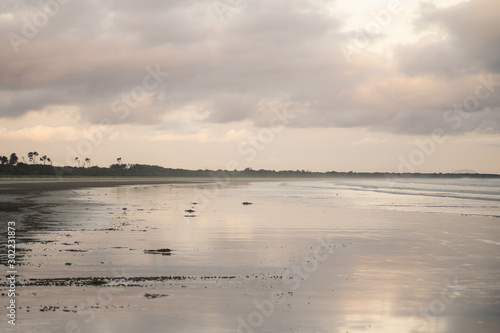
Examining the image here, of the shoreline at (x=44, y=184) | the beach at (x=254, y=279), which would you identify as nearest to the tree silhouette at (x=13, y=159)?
the shoreline at (x=44, y=184)

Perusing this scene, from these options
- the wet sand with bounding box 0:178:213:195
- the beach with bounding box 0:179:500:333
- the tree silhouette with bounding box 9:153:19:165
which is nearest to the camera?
the beach with bounding box 0:179:500:333

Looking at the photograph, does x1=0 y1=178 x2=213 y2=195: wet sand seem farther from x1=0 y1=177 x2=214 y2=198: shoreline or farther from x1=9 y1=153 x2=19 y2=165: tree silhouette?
x1=9 y1=153 x2=19 y2=165: tree silhouette

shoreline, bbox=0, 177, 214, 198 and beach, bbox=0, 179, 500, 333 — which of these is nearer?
beach, bbox=0, 179, 500, 333

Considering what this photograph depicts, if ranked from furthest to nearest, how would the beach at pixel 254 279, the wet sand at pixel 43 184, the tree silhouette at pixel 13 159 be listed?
1. the tree silhouette at pixel 13 159
2. the wet sand at pixel 43 184
3. the beach at pixel 254 279

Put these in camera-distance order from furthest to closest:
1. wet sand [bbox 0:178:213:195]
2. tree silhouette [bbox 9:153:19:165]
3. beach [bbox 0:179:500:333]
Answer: tree silhouette [bbox 9:153:19:165], wet sand [bbox 0:178:213:195], beach [bbox 0:179:500:333]

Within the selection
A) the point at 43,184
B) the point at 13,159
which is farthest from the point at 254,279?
the point at 13,159

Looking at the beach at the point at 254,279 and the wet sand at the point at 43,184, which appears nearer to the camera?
the beach at the point at 254,279

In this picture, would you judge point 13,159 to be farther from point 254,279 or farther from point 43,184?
point 254,279

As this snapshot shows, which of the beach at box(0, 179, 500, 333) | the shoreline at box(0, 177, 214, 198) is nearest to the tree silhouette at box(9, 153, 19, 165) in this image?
the shoreline at box(0, 177, 214, 198)

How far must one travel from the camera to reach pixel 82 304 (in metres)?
11.8

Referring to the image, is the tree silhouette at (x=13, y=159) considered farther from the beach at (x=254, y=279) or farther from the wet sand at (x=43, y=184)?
the beach at (x=254, y=279)

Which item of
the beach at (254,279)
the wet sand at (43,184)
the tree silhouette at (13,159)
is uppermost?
the tree silhouette at (13,159)

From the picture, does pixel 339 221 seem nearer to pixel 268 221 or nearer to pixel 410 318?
pixel 268 221

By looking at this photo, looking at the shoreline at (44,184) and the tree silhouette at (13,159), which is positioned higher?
the tree silhouette at (13,159)
